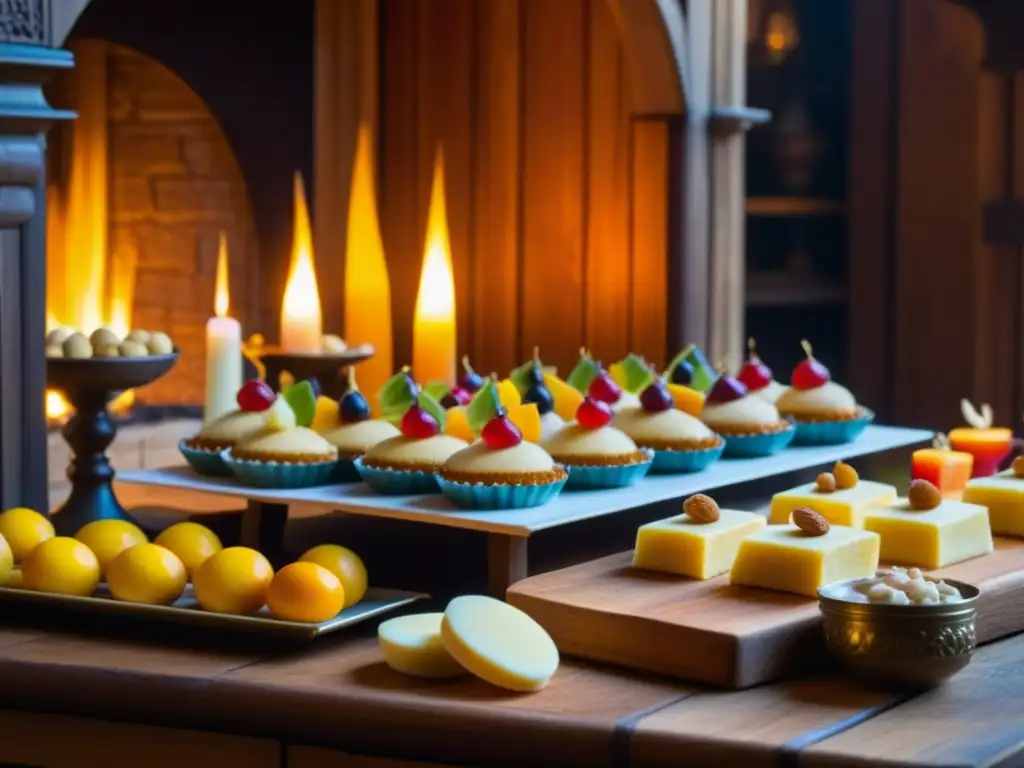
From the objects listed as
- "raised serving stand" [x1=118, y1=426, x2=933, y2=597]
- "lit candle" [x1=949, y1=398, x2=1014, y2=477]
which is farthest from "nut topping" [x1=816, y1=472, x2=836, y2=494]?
"lit candle" [x1=949, y1=398, x2=1014, y2=477]

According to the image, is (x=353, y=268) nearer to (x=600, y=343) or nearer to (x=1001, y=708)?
(x=600, y=343)

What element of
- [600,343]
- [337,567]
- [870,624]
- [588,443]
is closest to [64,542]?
[337,567]

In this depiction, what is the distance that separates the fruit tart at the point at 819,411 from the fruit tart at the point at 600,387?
0.21 meters

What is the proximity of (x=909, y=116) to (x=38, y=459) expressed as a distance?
2.48 m

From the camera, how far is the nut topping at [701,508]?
1744 millimetres

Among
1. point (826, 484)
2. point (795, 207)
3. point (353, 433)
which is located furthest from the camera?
point (795, 207)

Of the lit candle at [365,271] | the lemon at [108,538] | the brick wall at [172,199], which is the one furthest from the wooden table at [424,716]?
the brick wall at [172,199]

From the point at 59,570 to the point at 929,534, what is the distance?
867mm

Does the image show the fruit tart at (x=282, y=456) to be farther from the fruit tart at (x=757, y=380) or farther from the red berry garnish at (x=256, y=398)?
the fruit tart at (x=757, y=380)

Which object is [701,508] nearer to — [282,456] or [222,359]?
[282,456]

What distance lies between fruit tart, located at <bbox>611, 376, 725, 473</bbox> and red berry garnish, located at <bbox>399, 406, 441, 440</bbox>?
0.85ft

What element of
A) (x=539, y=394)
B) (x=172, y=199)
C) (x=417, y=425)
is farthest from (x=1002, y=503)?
(x=172, y=199)

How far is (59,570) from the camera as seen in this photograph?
A: 172 centimetres

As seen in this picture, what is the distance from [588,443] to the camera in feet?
6.39
